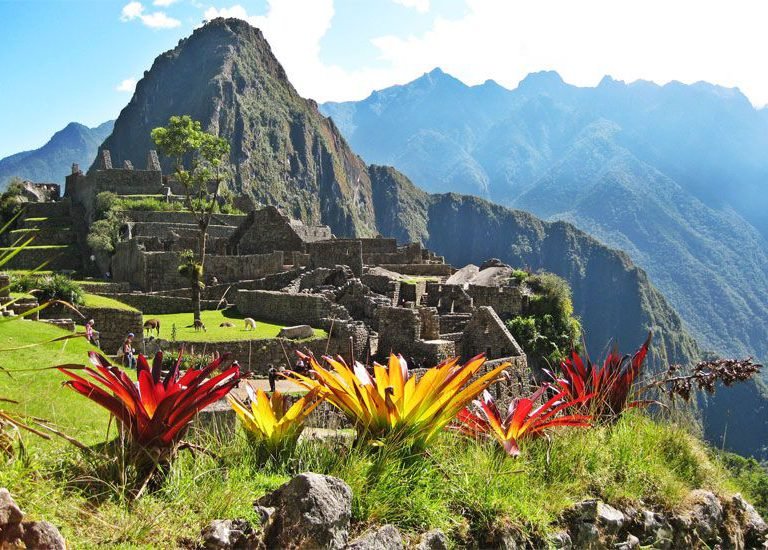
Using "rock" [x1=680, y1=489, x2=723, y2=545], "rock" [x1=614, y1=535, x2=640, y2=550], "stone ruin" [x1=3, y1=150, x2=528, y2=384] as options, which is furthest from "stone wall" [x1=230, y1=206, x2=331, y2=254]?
"rock" [x1=614, y1=535, x2=640, y2=550]

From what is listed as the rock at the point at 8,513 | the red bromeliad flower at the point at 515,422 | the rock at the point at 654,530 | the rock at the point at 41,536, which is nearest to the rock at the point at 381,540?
the red bromeliad flower at the point at 515,422

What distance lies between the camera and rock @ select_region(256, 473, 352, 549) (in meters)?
3.54

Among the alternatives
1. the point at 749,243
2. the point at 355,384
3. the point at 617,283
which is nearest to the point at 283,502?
the point at 355,384

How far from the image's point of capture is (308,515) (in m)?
3.54

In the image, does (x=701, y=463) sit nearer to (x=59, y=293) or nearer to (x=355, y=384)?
(x=355, y=384)

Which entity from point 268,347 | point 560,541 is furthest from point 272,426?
point 268,347

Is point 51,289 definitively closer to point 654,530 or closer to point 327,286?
point 327,286

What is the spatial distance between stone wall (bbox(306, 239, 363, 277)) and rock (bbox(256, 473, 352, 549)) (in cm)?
2653

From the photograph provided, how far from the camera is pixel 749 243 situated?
594ft

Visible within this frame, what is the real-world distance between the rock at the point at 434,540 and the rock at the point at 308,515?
0.46 metres

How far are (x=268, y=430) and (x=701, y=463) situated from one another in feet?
12.6

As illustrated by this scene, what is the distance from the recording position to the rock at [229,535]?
11.1ft

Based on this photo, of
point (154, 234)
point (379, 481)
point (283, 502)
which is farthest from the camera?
point (154, 234)

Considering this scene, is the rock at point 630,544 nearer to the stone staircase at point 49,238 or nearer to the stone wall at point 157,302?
the stone wall at point 157,302
